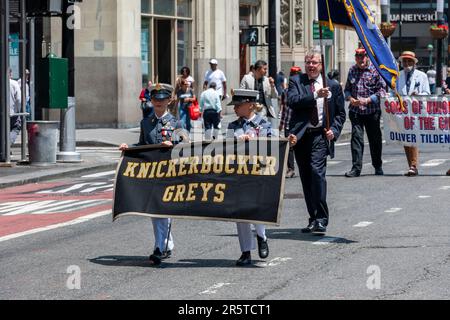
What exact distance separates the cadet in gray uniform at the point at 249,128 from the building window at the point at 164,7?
24388 millimetres

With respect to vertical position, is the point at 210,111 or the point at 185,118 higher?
the point at 210,111

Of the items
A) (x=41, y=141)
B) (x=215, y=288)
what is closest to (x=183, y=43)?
(x=41, y=141)

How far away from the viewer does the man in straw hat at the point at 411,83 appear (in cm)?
1972

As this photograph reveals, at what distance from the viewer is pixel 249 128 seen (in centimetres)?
1170

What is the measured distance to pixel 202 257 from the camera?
38.7 ft

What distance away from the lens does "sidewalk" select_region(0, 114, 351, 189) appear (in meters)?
20.6

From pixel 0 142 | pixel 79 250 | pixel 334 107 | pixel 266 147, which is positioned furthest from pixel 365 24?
pixel 0 142

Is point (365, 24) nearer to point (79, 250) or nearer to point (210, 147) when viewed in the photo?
point (210, 147)

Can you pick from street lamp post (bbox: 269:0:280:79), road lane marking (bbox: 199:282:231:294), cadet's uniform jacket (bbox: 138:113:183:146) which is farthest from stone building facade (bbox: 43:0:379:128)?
road lane marking (bbox: 199:282:231:294)

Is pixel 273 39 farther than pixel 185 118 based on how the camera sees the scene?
Yes

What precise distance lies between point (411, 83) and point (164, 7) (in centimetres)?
1719

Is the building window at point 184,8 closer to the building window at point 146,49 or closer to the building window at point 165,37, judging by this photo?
the building window at point 165,37

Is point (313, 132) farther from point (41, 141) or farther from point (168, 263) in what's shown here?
point (41, 141)

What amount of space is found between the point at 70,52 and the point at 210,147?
12515 mm
